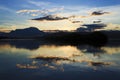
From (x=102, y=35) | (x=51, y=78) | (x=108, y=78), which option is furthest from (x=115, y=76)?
(x=102, y=35)

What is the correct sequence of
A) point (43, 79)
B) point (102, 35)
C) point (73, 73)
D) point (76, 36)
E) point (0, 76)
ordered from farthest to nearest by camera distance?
point (76, 36), point (102, 35), point (73, 73), point (0, 76), point (43, 79)

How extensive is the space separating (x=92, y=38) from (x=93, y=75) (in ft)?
397

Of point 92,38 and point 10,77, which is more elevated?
point 10,77

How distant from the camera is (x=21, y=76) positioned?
15.7m

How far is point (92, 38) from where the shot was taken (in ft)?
446

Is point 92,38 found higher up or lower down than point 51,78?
lower down

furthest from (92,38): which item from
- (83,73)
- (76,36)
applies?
(83,73)

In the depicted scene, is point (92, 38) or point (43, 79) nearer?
point (43, 79)

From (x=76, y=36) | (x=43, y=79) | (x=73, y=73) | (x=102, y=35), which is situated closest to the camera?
(x=43, y=79)

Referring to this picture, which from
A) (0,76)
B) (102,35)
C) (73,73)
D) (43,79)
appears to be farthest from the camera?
(102,35)

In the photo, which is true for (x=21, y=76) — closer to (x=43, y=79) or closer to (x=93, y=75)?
(x=43, y=79)

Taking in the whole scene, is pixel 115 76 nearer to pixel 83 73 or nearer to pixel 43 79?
pixel 83 73

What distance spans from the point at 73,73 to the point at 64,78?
1.91 meters

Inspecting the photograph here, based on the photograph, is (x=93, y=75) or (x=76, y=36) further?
(x=76, y=36)
